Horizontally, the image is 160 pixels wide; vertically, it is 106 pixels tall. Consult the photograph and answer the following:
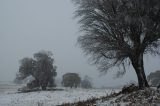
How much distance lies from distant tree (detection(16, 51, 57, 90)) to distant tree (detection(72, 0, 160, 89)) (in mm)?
44082

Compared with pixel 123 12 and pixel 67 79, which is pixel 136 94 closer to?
pixel 123 12

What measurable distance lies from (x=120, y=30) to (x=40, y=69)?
48738 millimetres

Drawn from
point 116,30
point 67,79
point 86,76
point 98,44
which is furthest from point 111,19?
point 86,76

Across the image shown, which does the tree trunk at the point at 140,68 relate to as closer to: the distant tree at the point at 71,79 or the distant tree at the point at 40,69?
the distant tree at the point at 40,69

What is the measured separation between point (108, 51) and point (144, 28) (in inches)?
139

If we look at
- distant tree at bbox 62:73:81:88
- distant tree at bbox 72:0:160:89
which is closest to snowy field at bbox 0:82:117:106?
distant tree at bbox 72:0:160:89

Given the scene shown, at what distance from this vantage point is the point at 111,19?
71.1ft

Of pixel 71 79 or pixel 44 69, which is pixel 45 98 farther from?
pixel 71 79

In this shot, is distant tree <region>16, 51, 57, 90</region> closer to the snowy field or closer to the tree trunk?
the snowy field

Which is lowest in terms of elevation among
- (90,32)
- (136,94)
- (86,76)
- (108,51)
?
(136,94)

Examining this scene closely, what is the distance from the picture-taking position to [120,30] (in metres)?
21.5

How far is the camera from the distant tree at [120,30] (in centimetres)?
1973

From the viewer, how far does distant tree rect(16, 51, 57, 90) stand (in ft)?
223

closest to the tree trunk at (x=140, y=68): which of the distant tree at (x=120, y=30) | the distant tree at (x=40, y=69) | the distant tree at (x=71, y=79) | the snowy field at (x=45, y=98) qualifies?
the distant tree at (x=120, y=30)
